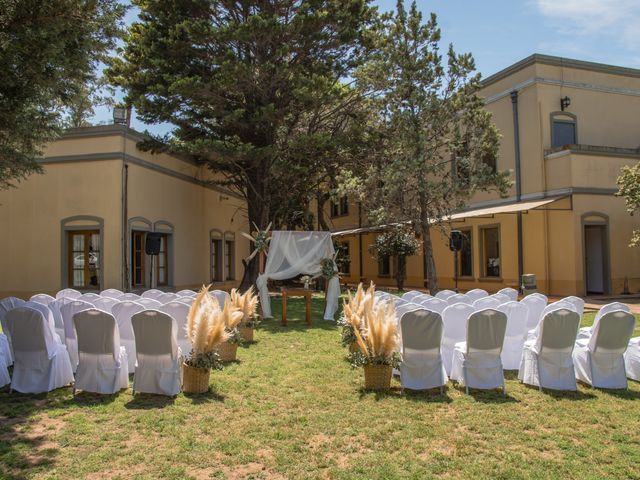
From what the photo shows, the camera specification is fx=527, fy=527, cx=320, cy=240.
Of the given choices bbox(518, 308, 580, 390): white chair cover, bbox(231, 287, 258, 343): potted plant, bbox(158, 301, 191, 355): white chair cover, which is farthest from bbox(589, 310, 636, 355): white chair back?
bbox(231, 287, 258, 343): potted plant

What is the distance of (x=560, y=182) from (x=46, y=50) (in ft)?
48.5

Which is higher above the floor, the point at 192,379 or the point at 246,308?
the point at 246,308

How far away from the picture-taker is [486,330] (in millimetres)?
5293

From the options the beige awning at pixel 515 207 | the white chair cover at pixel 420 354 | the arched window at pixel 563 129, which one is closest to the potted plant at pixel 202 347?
the white chair cover at pixel 420 354

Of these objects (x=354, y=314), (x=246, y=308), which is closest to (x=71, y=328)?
(x=246, y=308)

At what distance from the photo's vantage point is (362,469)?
11.7 ft

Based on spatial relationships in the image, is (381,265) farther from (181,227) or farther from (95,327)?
(95,327)

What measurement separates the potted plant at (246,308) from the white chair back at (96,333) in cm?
274

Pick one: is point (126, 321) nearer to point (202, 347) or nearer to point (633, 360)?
point (202, 347)

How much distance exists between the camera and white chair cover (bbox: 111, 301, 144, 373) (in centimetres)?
633

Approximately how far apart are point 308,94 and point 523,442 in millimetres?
11152

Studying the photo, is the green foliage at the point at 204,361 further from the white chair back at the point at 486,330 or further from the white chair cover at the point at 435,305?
the white chair cover at the point at 435,305

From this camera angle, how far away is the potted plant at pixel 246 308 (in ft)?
26.9

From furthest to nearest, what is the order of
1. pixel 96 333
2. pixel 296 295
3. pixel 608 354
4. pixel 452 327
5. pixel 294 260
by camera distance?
pixel 294 260 → pixel 296 295 → pixel 452 327 → pixel 608 354 → pixel 96 333
